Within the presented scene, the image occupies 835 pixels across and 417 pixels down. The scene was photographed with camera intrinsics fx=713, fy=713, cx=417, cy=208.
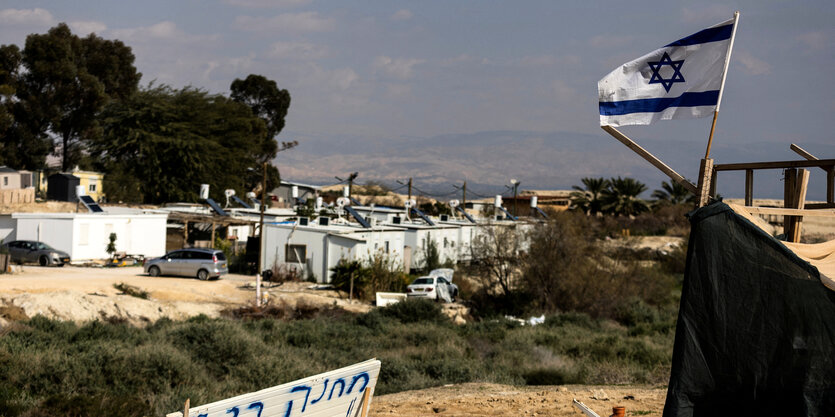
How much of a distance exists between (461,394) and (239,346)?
5605 mm

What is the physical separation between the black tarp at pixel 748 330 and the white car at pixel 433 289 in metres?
24.6

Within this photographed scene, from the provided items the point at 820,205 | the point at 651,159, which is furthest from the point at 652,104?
the point at 820,205

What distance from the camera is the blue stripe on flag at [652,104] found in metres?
7.38

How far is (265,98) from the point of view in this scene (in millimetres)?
90188

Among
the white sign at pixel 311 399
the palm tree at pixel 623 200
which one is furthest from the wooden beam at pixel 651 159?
the palm tree at pixel 623 200

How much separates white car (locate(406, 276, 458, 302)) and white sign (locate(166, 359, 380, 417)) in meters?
22.9

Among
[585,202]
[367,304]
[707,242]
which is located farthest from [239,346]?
[585,202]

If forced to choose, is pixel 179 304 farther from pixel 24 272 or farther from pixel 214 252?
pixel 24 272

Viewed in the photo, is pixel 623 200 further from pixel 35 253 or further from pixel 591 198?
pixel 35 253

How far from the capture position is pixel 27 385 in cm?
1173

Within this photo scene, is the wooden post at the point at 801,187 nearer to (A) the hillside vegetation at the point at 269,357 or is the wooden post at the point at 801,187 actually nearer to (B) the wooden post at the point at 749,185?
(B) the wooden post at the point at 749,185

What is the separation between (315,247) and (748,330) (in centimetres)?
2927

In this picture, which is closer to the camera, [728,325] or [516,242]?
[728,325]

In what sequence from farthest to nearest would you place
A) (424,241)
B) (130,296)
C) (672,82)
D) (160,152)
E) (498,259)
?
(160,152)
(424,241)
(498,259)
(130,296)
(672,82)
